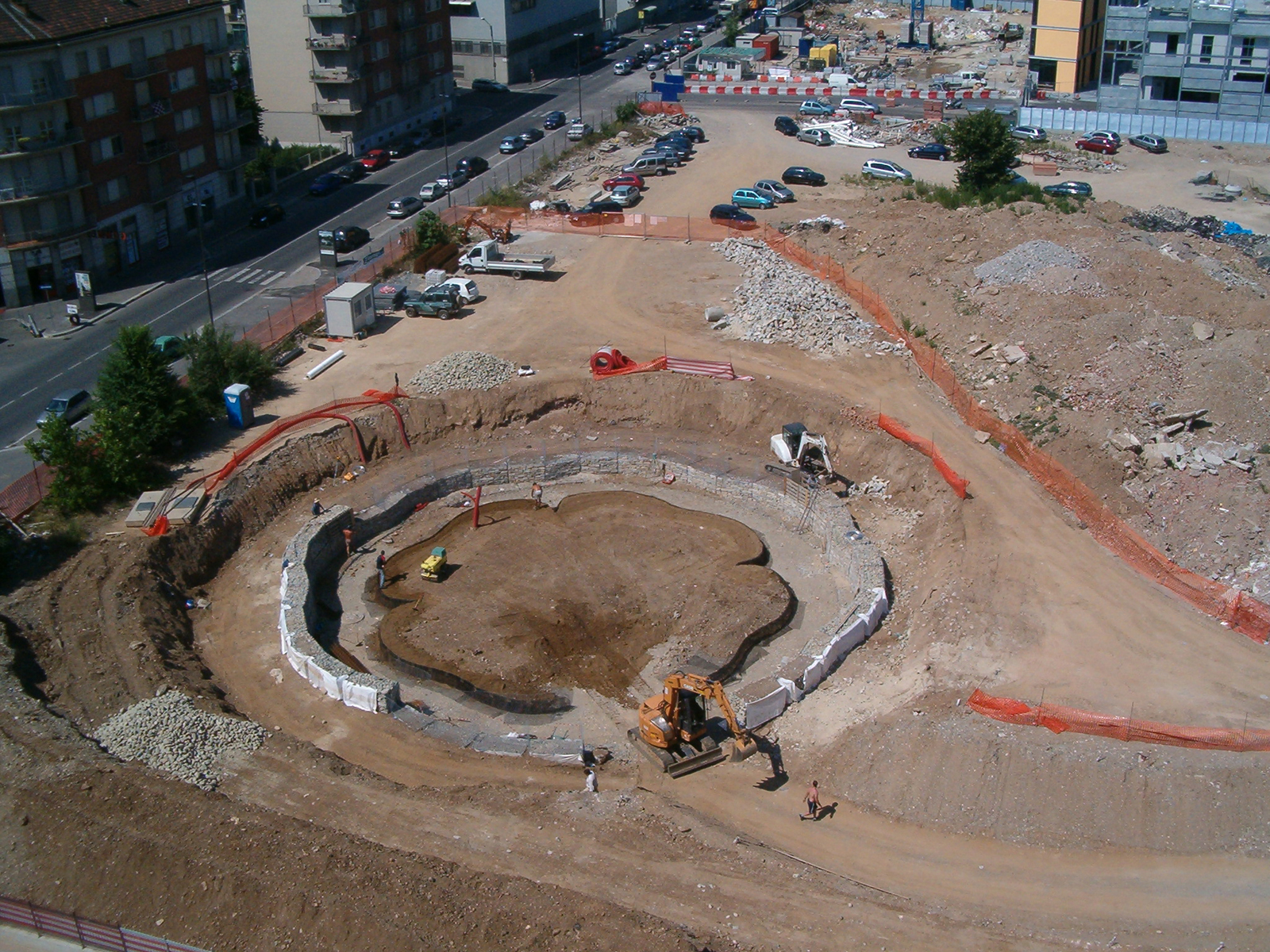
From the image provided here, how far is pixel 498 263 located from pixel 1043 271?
23880mm

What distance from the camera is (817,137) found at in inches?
2997

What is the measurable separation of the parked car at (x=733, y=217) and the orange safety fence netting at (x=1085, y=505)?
973 centimetres

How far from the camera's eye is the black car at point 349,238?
2329 inches

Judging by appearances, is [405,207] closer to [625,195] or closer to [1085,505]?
[625,195]

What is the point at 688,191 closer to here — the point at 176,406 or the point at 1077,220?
the point at 1077,220

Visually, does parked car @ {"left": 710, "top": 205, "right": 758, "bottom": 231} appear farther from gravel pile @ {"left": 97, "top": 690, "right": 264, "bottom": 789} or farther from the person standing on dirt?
gravel pile @ {"left": 97, "top": 690, "right": 264, "bottom": 789}

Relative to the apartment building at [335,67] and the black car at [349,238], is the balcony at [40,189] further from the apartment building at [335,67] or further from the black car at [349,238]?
the apartment building at [335,67]

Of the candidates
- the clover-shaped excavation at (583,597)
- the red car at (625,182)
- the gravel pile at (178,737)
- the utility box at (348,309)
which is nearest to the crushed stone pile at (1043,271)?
the clover-shaped excavation at (583,597)

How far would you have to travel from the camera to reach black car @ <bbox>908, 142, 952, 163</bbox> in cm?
7188

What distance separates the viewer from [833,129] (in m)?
77.6

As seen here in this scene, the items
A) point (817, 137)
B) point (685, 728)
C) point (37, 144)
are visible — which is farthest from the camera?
point (817, 137)

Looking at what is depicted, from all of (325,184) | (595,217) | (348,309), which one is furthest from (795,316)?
(325,184)

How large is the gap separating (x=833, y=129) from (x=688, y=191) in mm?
17808

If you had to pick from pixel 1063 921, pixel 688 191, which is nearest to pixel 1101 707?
pixel 1063 921
